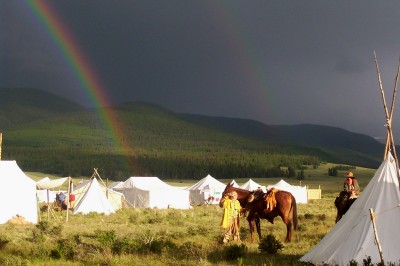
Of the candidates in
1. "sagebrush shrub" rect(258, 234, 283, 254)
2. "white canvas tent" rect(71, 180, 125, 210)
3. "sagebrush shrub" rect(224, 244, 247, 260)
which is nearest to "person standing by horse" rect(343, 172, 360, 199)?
"sagebrush shrub" rect(258, 234, 283, 254)

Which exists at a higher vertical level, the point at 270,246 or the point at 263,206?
the point at 263,206

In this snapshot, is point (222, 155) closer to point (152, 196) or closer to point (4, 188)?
point (152, 196)

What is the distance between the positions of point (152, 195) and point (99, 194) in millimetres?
7468

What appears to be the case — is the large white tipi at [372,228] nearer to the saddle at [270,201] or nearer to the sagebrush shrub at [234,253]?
the sagebrush shrub at [234,253]

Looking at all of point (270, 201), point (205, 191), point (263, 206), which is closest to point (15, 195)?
point (263, 206)

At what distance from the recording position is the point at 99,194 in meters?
38.3

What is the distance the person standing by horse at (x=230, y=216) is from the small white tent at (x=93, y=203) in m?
20.4

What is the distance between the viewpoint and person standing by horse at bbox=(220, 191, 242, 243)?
17969mm

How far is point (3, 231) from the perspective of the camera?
2352cm

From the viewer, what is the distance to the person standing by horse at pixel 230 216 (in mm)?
17969

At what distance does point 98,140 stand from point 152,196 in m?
157

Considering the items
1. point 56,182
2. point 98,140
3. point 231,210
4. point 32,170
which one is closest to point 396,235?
point 231,210

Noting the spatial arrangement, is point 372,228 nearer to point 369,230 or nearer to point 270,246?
point 369,230

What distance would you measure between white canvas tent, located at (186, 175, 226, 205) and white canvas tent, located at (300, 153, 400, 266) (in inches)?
1579
